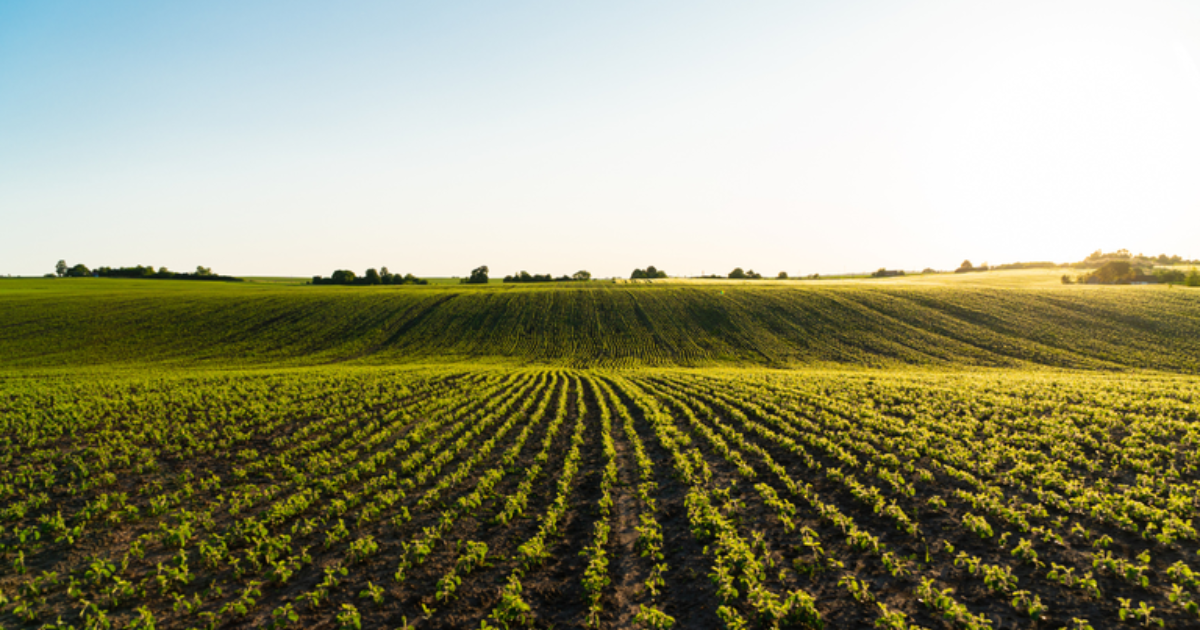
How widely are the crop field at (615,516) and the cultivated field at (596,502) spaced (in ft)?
0.24

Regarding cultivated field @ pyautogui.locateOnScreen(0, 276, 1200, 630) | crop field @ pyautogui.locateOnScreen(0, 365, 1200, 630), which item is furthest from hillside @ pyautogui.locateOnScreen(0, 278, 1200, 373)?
crop field @ pyautogui.locateOnScreen(0, 365, 1200, 630)

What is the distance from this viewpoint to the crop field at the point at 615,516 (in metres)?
8.25

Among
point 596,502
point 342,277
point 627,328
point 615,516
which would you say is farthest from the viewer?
point 342,277

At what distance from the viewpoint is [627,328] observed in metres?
63.4

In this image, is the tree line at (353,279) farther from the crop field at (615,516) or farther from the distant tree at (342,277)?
the crop field at (615,516)

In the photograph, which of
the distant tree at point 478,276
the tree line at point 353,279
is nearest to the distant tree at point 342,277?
the tree line at point 353,279

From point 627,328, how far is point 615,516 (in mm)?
51554

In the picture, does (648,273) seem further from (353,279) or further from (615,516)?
(615,516)

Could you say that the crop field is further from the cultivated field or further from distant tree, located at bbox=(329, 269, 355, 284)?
distant tree, located at bbox=(329, 269, 355, 284)

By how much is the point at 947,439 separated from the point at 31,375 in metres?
58.1

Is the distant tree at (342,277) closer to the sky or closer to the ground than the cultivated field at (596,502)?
closer to the sky

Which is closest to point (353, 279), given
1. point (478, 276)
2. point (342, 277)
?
point (342, 277)

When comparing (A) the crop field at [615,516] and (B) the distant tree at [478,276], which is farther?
(B) the distant tree at [478,276]

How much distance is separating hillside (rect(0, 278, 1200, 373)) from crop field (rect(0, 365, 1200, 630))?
28626mm
